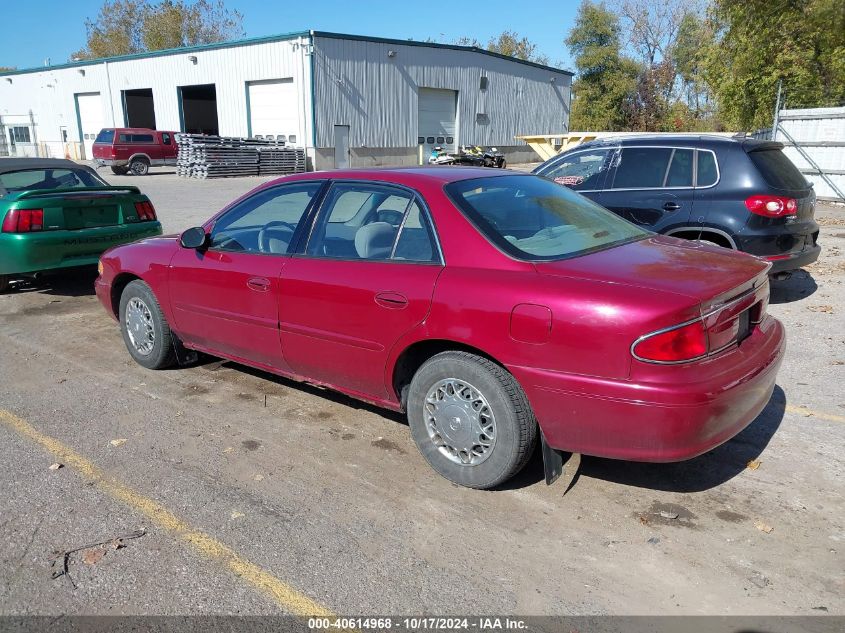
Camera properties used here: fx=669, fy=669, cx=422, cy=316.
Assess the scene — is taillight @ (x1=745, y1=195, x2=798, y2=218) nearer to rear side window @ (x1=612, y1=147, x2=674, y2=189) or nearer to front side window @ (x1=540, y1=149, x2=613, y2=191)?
rear side window @ (x1=612, y1=147, x2=674, y2=189)

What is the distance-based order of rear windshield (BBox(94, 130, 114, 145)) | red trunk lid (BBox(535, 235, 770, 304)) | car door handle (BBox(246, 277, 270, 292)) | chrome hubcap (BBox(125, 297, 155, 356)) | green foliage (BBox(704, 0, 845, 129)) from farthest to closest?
rear windshield (BBox(94, 130, 114, 145)), green foliage (BBox(704, 0, 845, 129)), chrome hubcap (BBox(125, 297, 155, 356)), car door handle (BBox(246, 277, 270, 292)), red trunk lid (BBox(535, 235, 770, 304))

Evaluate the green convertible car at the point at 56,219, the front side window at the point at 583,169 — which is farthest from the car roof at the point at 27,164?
the front side window at the point at 583,169

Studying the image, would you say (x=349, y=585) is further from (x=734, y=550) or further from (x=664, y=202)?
(x=664, y=202)

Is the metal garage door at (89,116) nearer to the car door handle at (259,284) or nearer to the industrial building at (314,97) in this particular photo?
the industrial building at (314,97)

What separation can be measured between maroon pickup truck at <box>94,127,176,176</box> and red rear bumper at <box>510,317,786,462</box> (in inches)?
1217

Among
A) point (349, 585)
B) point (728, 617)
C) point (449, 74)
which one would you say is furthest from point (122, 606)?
point (449, 74)

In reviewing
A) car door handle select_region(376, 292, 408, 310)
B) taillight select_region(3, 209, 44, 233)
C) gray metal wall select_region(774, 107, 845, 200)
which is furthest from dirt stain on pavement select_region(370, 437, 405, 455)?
gray metal wall select_region(774, 107, 845, 200)

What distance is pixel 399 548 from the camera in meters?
3.11

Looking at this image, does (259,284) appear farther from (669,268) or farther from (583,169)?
(583,169)

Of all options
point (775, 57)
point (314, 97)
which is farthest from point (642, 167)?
point (314, 97)

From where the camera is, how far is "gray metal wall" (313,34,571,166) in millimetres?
29641

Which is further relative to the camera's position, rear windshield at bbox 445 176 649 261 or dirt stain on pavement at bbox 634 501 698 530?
rear windshield at bbox 445 176 649 261

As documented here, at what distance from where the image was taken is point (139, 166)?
30.5 meters

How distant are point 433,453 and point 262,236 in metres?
1.95
